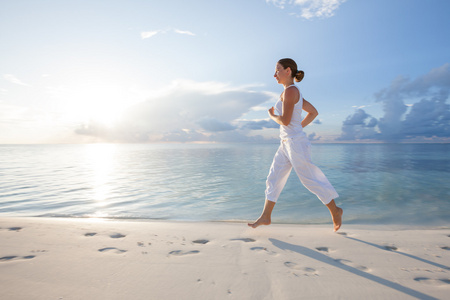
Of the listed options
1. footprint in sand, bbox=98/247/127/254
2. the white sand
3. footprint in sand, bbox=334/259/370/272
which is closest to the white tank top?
the white sand

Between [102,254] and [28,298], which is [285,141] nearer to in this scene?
[102,254]

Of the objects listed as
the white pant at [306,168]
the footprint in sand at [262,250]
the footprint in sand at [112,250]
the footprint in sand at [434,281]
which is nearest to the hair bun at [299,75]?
the white pant at [306,168]

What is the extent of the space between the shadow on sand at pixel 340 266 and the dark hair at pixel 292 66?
210cm

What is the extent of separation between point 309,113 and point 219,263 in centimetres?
233

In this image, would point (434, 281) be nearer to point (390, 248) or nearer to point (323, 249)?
point (390, 248)

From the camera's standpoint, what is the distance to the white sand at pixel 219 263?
1.94 metres

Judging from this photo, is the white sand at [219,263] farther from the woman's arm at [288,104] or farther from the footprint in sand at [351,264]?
the woman's arm at [288,104]

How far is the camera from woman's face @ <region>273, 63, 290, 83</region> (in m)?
3.30

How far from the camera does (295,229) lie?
3.66 metres

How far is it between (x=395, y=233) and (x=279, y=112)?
2.23m

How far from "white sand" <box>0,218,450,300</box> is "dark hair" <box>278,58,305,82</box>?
2.08 m

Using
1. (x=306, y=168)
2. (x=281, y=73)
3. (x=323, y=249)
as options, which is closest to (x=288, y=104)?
(x=281, y=73)

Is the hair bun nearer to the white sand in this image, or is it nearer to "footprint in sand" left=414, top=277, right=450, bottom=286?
the white sand

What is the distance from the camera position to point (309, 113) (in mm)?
3582
